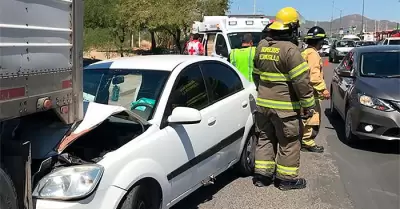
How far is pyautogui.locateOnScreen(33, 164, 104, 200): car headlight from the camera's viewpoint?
2.88 meters

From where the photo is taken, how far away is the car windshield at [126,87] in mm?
4145

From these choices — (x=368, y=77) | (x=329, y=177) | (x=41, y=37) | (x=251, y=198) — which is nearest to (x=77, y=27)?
(x=41, y=37)

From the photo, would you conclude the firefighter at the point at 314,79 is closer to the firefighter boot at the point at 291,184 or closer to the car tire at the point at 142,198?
the firefighter boot at the point at 291,184

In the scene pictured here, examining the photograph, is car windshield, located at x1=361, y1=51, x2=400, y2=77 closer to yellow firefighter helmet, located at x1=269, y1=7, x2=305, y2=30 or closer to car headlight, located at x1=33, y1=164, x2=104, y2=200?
yellow firefighter helmet, located at x1=269, y1=7, x2=305, y2=30

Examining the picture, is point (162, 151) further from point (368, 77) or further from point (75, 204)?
point (368, 77)

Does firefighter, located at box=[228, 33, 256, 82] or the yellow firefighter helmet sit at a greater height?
the yellow firefighter helmet

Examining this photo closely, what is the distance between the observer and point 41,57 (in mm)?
2715

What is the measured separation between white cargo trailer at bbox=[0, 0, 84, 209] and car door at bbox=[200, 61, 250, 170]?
6.01 ft

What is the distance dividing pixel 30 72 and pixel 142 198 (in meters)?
1.25

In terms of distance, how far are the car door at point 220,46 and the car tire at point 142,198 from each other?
9.53 m

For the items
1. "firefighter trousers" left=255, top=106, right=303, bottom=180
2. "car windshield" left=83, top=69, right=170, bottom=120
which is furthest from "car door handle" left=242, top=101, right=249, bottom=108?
"car windshield" left=83, top=69, right=170, bottom=120

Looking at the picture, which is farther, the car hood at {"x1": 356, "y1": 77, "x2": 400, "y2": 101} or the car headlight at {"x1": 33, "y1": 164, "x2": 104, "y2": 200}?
the car hood at {"x1": 356, "y1": 77, "x2": 400, "y2": 101}

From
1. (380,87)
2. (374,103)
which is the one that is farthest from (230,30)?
(374,103)

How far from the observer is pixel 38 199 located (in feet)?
9.37
